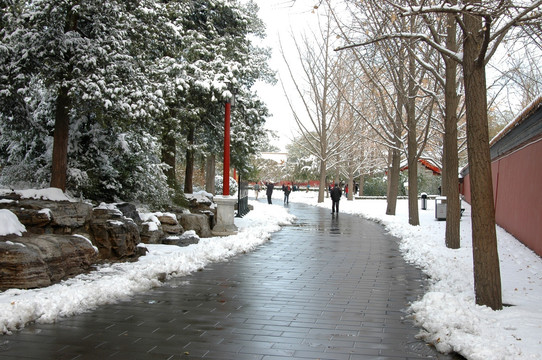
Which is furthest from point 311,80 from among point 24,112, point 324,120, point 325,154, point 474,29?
point 474,29

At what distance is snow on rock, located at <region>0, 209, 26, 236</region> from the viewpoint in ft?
25.7

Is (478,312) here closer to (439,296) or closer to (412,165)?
(439,296)

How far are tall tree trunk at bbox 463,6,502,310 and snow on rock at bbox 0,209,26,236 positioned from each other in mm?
6610

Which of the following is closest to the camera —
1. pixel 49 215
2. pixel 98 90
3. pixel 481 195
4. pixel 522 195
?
pixel 481 195

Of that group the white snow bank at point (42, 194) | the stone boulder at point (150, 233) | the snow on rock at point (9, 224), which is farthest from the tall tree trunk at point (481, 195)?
the stone boulder at point (150, 233)

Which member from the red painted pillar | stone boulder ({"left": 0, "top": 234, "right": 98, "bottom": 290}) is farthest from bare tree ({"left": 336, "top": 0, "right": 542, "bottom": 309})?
the red painted pillar

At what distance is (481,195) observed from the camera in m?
6.23

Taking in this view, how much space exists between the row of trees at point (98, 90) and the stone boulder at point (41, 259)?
285 cm

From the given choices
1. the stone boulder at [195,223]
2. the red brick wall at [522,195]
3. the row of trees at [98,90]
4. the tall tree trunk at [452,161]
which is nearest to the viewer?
the row of trees at [98,90]

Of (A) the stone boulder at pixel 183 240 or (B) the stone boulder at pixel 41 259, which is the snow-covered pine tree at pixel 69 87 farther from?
(B) the stone boulder at pixel 41 259

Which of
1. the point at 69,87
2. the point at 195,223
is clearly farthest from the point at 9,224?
the point at 195,223

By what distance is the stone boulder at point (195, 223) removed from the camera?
14.1m

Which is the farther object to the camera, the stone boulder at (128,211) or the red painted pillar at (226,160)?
the red painted pillar at (226,160)

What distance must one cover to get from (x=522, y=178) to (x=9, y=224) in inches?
451
